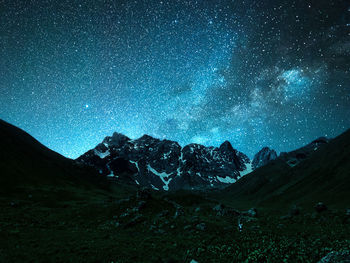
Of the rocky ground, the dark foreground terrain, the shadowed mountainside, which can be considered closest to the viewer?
the rocky ground

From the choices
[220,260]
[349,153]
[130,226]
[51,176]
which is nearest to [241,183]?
[349,153]

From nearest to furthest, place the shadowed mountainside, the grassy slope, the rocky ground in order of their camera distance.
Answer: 1. the rocky ground
2. the grassy slope
3. the shadowed mountainside

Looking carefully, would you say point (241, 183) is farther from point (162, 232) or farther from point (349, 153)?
point (162, 232)

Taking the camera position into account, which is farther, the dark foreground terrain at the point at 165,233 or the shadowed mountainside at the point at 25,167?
the shadowed mountainside at the point at 25,167

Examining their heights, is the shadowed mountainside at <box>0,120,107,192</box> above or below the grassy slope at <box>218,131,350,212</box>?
above

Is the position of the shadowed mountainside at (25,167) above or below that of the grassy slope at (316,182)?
above

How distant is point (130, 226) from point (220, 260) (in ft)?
64.0

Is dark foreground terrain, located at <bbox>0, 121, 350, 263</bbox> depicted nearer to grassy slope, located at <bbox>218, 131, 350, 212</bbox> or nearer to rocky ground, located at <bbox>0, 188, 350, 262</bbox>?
rocky ground, located at <bbox>0, 188, 350, 262</bbox>

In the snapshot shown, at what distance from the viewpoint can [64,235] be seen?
22547mm

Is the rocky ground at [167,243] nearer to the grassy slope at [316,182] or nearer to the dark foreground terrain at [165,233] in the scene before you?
the dark foreground terrain at [165,233]

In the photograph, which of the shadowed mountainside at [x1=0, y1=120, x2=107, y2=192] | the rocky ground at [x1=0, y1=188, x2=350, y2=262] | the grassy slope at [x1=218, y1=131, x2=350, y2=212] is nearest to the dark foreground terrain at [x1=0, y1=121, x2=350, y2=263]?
the rocky ground at [x1=0, y1=188, x2=350, y2=262]

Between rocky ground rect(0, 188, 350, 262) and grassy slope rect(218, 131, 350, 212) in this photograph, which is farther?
grassy slope rect(218, 131, 350, 212)

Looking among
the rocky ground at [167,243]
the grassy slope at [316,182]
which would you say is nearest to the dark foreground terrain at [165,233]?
the rocky ground at [167,243]

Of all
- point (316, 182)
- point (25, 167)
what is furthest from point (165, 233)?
point (25, 167)
